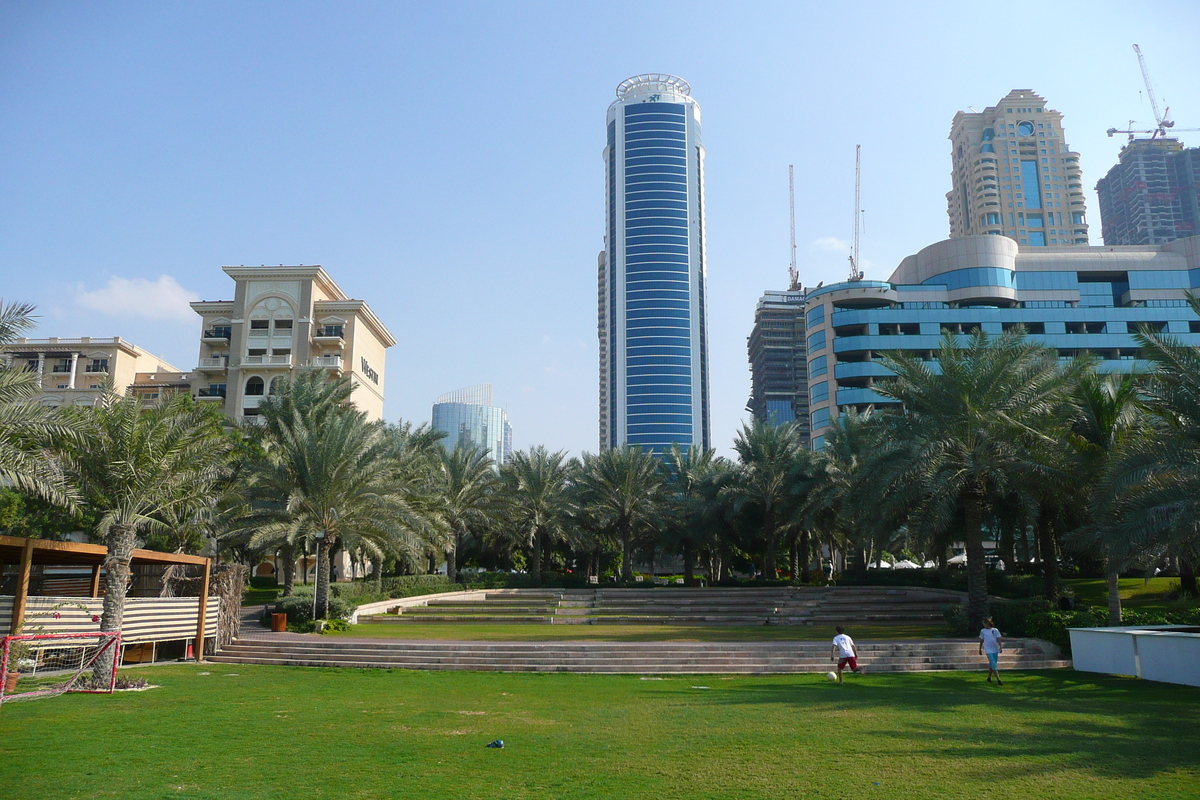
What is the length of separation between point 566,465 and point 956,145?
166m

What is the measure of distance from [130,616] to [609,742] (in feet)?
45.0

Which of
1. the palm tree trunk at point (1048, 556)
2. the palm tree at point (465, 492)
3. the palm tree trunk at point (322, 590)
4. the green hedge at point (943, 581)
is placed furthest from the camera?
the palm tree at point (465, 492)

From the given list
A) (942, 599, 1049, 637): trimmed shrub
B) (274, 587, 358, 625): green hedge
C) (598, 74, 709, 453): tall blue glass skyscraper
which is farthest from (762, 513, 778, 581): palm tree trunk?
(598, 74, 709, 453): tall blue glass skyscraper

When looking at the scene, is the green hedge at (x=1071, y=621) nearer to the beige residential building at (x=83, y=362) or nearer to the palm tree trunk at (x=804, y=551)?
the palm tree trunk at (x=804, y=551)

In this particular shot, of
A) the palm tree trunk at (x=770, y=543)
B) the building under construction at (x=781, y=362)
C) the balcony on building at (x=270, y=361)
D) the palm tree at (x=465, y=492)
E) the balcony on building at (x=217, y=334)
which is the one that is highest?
the building under construction at (x=781, y=362)

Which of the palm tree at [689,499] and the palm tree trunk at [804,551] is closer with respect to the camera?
the palm tree at [689,499]

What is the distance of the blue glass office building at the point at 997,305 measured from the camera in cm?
8488

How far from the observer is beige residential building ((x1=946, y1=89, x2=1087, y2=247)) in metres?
170

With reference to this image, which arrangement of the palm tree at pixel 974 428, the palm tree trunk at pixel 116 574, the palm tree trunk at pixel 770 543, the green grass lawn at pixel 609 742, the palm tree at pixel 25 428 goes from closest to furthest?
the green grass lawn at pixel 609 742
the palm tree at pixel 25 428
the palm tree trunk at pixel 116 574
the palm tree at pixel 974 428
the palm tree trunk at pixel 770 543

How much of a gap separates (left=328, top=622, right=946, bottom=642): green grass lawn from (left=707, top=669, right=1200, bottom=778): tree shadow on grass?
768 cm

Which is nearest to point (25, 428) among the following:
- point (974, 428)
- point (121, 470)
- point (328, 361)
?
point (121, 470)

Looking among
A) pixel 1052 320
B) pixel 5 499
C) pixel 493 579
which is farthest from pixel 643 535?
pixel 1052 320

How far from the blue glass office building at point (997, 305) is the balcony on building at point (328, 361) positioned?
47655 mm

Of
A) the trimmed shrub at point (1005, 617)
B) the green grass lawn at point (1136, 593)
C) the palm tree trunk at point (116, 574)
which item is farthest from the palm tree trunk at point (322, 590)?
the green grass lawn at point (1136, 593)
